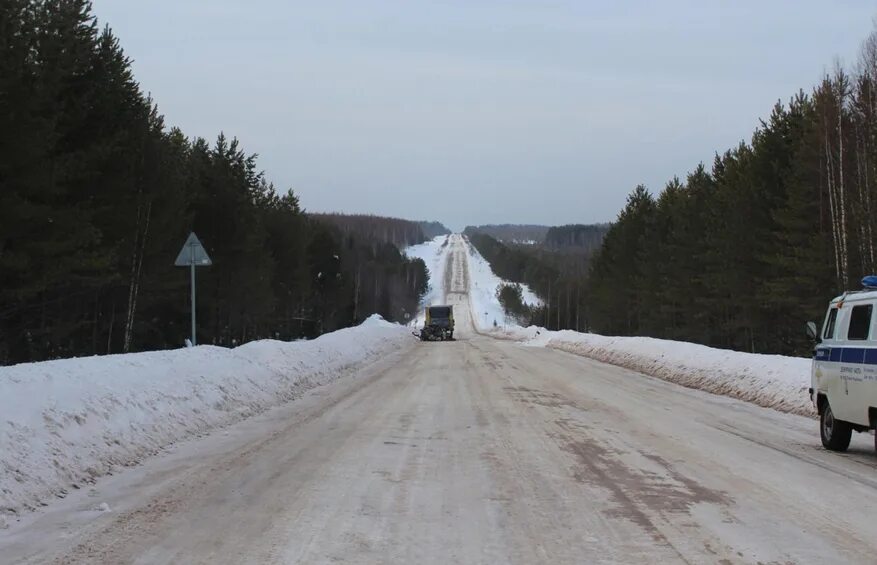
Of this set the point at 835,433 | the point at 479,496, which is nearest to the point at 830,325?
the point at 835,433

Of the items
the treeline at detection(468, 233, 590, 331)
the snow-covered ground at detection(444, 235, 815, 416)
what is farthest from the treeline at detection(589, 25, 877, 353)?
the treeline at detection(468, 233, 590, 331)

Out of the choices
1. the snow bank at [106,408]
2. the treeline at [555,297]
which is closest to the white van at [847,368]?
the snow bank at [106,408]

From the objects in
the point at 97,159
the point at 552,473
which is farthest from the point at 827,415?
the point at 97,159

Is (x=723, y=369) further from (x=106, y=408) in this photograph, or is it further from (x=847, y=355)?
(x=106, y=408)

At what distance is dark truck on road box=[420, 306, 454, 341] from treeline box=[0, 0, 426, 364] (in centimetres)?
1702

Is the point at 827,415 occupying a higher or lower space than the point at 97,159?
lower

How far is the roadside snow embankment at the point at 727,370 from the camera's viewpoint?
1538 cm

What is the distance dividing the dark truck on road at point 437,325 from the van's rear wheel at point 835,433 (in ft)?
168

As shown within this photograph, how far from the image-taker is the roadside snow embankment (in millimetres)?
15383

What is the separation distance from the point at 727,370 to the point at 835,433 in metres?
9.16

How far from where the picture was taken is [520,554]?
5.12 m

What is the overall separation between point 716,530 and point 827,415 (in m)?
5.81

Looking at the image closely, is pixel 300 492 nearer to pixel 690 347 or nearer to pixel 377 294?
pixel 690 347

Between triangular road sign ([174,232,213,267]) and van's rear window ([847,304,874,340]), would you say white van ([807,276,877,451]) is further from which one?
triangular road sign ([174,232,213,267])
